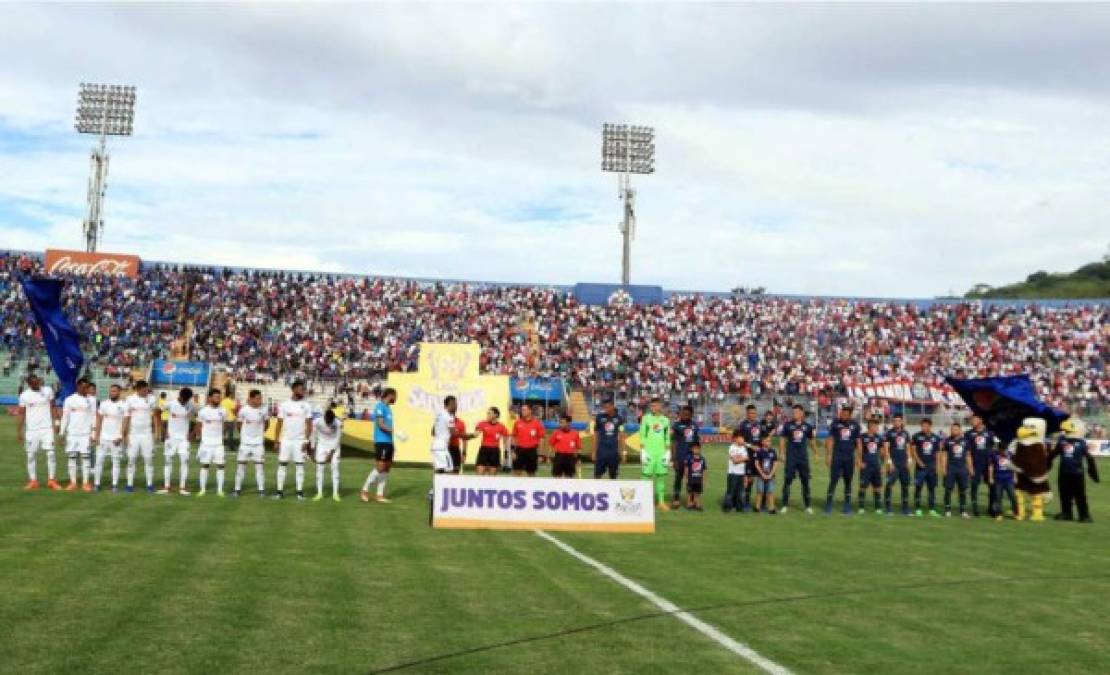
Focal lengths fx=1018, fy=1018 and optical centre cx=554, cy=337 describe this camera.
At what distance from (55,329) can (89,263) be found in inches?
1609

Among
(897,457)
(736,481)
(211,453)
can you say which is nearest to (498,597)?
(736,481)

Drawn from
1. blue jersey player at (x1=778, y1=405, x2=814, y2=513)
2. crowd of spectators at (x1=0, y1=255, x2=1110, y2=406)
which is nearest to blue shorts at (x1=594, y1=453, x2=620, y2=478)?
blue jersey player at (x1=778, y1=405, x2=814, y2=513)

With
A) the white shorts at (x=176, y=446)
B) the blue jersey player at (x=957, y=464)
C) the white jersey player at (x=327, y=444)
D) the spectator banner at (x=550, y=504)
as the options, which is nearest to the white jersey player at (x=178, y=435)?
the white shorts at (x=176, y=446)

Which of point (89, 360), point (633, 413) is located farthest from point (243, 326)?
point (633, 413)

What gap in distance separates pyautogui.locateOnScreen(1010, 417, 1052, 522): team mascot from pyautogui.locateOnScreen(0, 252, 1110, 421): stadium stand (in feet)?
94.1

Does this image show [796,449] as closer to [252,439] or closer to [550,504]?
[550,504]

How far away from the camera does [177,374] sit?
144ft

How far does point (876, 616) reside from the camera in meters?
9.86

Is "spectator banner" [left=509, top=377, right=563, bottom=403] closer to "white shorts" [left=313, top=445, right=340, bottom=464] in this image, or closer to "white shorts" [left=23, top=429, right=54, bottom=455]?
"white shorts" [left=313, top=445, right=340, bottom=464]

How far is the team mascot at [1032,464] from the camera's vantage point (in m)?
20.9

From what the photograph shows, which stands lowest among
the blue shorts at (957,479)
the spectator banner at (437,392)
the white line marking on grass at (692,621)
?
the white line marking on grass at (692,621)

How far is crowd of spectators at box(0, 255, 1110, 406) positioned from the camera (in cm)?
5362

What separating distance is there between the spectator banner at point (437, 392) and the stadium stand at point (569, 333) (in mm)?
17863

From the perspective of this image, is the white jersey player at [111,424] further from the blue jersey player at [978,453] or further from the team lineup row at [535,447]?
the blue jersey player at [978,453]
